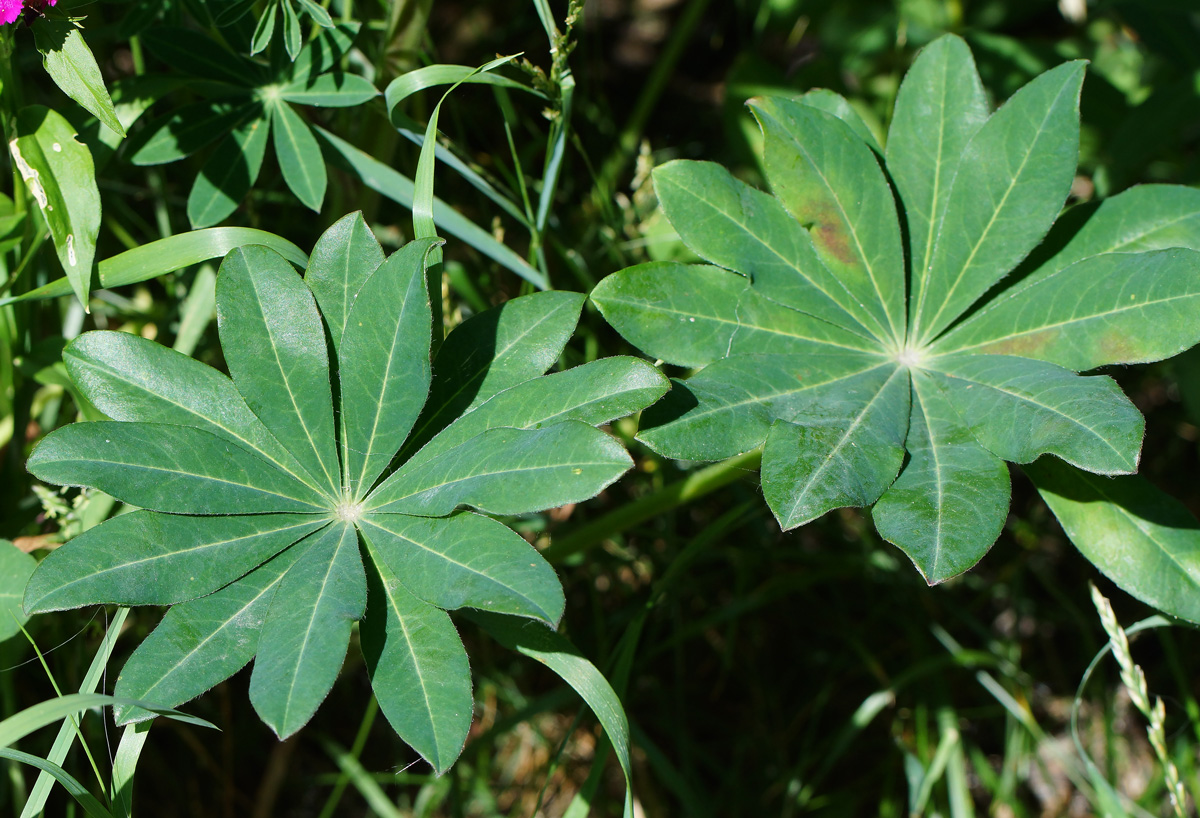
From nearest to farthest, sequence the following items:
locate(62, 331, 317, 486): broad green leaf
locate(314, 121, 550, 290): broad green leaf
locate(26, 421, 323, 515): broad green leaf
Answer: locate(26, 421, 323, 515): broad green leaf, locate(62, 331, 317, 486): broad green leaf, locate(314, 121, 550, 290): broad green leaf

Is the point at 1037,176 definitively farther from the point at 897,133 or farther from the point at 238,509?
the point at 238,509

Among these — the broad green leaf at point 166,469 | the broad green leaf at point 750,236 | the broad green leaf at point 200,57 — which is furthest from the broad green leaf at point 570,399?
the broad green leaf at point 200,57

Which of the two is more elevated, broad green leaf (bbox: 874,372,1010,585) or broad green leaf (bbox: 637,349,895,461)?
broad green leaf (bbox: 637,349,895,461)

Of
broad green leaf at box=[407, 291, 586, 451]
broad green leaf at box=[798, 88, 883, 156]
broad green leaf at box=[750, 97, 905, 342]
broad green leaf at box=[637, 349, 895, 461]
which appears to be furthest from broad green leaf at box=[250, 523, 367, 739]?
Answer: broad green leaf at box=[798, 88, 883, 156]

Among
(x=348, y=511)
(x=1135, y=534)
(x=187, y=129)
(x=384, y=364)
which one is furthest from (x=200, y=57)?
(x=1135, y=534)

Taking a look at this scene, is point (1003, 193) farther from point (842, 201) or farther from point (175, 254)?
point (175, 254)

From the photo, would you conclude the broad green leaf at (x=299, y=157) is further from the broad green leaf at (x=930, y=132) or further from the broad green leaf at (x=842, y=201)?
the broad green leaf at (x=930, y=132)

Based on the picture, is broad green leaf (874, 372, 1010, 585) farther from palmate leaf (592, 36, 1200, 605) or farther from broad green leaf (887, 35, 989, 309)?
broad green leaf (887, 35, 989, 309)
